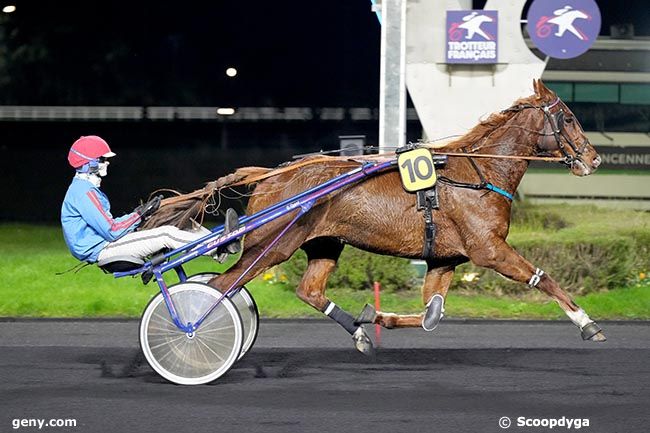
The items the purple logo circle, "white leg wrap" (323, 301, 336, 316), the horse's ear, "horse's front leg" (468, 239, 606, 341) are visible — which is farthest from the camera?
the purple logo circle

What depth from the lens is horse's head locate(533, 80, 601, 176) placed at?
912 centimetres

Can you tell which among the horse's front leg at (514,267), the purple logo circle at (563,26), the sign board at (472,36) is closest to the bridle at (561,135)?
the horse's front leg at (514,267)

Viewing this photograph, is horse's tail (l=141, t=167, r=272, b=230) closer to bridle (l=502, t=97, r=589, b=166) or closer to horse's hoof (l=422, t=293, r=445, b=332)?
horse's hoof (l=422, t=293, r=445, b=332)

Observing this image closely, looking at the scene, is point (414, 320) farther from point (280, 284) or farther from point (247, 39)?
point (247, 39)

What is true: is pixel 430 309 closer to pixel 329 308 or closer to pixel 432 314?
pixel 432 314

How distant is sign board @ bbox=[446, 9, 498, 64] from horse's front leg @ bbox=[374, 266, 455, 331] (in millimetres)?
4721

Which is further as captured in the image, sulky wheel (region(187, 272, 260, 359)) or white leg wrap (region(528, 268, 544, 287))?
sulky wheel (region(187, 272, 260, 359))

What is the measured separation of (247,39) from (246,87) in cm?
111

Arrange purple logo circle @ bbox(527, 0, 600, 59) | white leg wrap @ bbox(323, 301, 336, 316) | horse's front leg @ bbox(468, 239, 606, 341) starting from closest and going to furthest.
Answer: horse's front leg @ bbox(468, 239, 606, 341), white leg wrap @ bbox(323, 301, 336, 316), purple logo circle @ bbox(527, 0, 600, 59)

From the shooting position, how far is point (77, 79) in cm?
2292

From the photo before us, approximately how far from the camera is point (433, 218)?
876 centimetres

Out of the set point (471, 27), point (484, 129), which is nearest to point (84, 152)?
point (484, 129)

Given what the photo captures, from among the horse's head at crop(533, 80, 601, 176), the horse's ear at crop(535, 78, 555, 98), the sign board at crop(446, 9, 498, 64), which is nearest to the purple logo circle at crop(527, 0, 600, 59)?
the sign board at crop(446, 9, 498, 64)

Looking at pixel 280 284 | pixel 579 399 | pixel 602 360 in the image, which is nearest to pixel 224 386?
pixel 579 399
